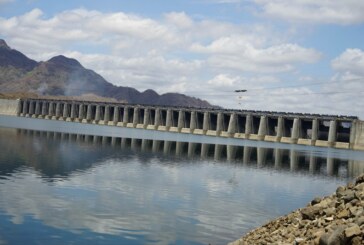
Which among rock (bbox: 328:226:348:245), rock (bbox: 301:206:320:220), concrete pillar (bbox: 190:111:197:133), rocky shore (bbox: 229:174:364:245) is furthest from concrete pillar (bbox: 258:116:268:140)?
rock (bbox: 328:226:348:245)

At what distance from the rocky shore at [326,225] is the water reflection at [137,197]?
4342 millimetres

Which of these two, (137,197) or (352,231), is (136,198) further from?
(352,231)

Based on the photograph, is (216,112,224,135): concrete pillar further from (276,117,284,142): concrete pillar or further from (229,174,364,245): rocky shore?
(229,174,364,245): rocky shore

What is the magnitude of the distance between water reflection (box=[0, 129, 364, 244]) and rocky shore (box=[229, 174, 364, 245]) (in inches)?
171

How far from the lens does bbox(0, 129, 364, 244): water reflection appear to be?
25906 millimetres

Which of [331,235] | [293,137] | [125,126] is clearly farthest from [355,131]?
[331,235]

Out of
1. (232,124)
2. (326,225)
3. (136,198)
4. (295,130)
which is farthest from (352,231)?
(232,124)

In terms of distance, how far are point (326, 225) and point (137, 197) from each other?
68.0 ft

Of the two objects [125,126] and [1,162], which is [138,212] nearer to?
[1,162]

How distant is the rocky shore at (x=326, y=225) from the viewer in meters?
15.7

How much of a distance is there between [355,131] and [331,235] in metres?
130

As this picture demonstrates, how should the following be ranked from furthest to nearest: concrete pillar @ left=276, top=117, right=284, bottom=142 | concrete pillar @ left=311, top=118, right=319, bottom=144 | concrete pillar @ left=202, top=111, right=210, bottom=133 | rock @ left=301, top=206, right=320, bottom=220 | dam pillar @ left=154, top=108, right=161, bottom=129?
dam pillar @ left=154, top=108, right=161, bottom=129 → concrete pillar @ left=202, top=111, right=210, bottom=133 → concrete pillar @ left=276, top=117, right=284, bottom=142 → concrete pillar @ left=311, top=118, right=319, bottom=144 → rock @ left=301, top=206, right=320, bottom=220

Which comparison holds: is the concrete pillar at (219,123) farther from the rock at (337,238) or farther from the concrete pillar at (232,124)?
the rock at (337,238)

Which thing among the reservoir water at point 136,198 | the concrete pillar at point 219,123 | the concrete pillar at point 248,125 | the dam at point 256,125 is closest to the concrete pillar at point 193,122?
the dam at point 256,125
